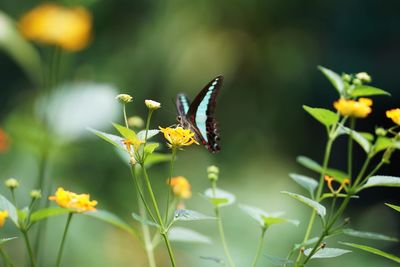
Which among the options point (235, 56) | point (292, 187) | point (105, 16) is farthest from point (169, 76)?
point (292, 187)

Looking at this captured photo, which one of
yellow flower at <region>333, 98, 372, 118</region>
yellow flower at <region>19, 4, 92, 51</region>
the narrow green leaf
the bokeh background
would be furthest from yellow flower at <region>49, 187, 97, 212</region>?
the bokeh background

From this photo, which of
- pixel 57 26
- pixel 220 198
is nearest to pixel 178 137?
pixel 220 198

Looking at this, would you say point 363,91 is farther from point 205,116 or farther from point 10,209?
point 10,209

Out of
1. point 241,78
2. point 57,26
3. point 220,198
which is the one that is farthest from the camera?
point 241,78

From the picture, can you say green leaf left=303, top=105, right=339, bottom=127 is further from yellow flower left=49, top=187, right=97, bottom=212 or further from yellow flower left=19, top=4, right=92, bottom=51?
yellow flower left=19, top=4, right=92, bottom=51

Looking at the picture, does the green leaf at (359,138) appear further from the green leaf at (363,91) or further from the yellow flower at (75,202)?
the yellow flower at (75,202)

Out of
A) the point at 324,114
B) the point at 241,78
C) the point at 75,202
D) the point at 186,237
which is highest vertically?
the point at 324,114

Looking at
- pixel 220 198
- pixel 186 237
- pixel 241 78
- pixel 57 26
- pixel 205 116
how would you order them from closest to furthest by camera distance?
1. pixel 220 198
2. pixel 186 237
3. pixel 205 116
4. pixel 57 26
5. pixel 241 78
